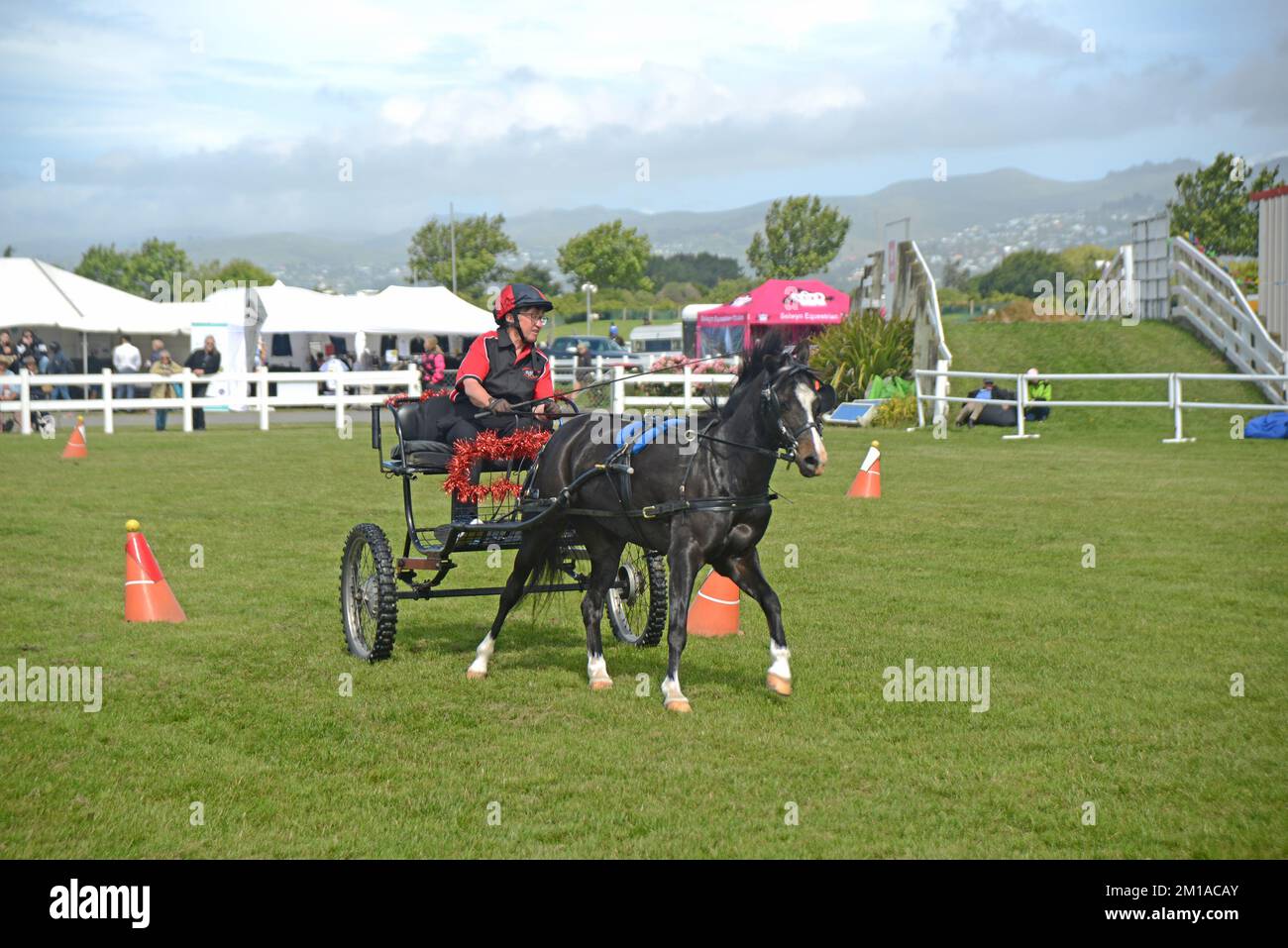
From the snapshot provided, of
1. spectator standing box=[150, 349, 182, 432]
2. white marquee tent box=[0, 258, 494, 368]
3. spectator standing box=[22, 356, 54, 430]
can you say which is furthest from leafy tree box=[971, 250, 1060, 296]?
spectator standing box=[22, 356, 54, 430]

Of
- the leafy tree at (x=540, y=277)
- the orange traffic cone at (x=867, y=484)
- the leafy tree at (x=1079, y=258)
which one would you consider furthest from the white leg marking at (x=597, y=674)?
the leafy tree at (x=1079, y=258)

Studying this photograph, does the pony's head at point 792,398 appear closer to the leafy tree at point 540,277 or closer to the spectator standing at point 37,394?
the spectator standing at point 37,394

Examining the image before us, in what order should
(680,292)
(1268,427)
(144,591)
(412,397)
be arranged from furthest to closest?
1. (680,292)
2. (1268,427)
3. (144,591)
4. (412,397)

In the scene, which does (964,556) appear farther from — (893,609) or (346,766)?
(346,766)

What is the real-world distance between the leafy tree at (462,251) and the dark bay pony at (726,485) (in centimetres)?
8174

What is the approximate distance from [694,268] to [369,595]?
174 metres

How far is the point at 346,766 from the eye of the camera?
6.75m

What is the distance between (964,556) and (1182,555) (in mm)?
1988

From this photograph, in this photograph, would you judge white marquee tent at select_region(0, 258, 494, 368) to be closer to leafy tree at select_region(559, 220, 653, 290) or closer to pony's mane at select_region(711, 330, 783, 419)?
pony's mane at select_region(711, 330, 783, 419)

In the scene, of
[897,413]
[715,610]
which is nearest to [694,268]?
[897,413]

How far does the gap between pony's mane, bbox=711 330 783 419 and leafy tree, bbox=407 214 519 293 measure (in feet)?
269

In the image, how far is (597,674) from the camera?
8484 mm

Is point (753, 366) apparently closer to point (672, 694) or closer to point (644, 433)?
point (644, 433)
